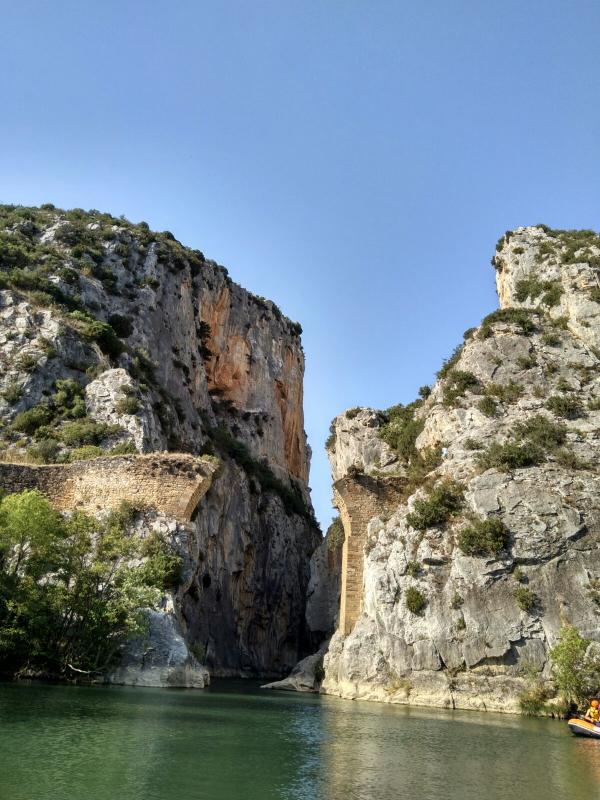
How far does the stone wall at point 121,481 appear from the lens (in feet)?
88.4

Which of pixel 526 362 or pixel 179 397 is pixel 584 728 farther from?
pixel 179 397

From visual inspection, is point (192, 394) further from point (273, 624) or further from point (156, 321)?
point (273, 624)

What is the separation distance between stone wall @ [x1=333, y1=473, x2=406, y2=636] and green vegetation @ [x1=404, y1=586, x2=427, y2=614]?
12.8 ft

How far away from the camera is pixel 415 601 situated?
25469 mm

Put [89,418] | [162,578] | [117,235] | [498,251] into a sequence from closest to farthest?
[162,578] < [89,418] < [498,251] < [117,235]

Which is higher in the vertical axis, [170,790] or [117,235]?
[117,235]

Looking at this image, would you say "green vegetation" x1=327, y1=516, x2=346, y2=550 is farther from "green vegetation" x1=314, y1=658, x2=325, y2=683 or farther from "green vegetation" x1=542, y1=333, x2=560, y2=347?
"green vegetation" x1=542, y1=333, x2=560, y2=347

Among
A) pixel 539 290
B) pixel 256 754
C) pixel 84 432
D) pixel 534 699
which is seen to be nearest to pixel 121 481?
pixel 84 432

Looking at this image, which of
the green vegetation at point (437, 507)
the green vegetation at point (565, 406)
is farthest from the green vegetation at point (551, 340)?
the green vegetation at point (437, 507)

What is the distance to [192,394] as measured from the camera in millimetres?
53000

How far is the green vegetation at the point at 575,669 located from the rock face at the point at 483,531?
1292mm

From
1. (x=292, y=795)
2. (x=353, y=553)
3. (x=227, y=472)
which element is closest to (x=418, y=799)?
(x=292, y=795)

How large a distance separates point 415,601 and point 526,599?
3983 millimetres

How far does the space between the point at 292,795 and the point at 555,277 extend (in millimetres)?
38410
